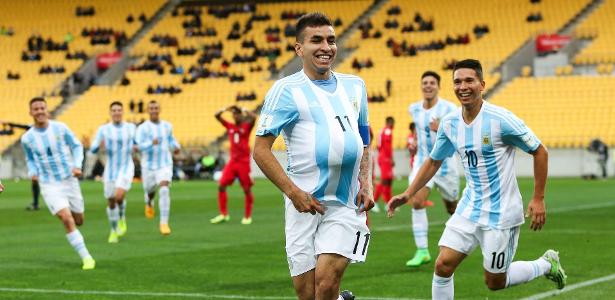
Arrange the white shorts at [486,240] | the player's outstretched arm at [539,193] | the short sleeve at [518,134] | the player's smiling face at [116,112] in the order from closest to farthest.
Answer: the player's outstretched arm at [539,193] < the short sleeve at [518,134] < the white shorts at [486,240] < the player's smiling face at [116,112]

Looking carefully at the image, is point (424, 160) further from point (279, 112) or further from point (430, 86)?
point (279, 112)

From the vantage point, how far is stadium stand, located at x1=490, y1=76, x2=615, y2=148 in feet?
147

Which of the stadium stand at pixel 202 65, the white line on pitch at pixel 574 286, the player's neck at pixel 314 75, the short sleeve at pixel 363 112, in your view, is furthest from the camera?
the stadium stand at pixel 202 65

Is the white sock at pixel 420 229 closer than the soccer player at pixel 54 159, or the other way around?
the white sock at pixel 420 229

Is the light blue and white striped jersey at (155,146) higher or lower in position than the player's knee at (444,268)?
higher

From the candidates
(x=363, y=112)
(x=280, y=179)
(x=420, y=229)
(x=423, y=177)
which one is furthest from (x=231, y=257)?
(x=280, y=179)

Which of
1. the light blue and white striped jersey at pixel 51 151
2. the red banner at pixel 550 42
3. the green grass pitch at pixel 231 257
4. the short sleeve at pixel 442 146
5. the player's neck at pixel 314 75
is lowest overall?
the green grass pitch at pixel 231 257

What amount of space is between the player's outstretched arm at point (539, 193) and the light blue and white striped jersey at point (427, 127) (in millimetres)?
5337

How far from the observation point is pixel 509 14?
2153 inches

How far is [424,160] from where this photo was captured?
14.4 m

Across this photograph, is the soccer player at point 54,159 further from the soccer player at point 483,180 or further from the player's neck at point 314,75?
the player's neck at point 314,75

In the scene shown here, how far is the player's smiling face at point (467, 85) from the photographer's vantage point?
29.0 ft

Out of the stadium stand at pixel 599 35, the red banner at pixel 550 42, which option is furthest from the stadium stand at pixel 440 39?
the stadium stand at pixel 599 35

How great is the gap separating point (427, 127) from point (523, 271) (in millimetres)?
5127
